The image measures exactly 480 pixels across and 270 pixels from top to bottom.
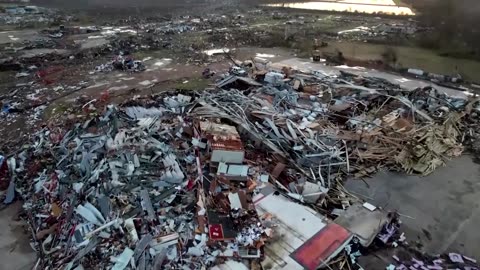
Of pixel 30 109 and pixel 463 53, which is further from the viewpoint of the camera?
pixel 463 53

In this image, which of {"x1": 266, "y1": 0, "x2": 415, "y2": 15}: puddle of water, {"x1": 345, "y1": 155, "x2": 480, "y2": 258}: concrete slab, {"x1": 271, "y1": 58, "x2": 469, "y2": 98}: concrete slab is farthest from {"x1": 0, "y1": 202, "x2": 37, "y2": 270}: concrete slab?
{"x1": 266, "y1": 0, "x2": 415, "y2": 15}: puddle of water

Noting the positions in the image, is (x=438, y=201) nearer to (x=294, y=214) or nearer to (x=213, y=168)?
(x=294, y=214)

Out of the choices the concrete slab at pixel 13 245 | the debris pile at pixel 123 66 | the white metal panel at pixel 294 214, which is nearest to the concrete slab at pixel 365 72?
the debris pile at pixel 123 66

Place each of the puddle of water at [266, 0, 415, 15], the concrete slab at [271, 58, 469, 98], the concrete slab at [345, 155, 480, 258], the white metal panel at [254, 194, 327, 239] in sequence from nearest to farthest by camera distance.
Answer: the white metal panel at [254, 194, 327, 239] < the concrete slab at [345, 155, 480, 258] < the concrete slab at [271, 58, 469, 98] < the puddle of water at [266, 0, 415, 15]

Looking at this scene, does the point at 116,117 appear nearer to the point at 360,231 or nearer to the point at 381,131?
the point at 360,231

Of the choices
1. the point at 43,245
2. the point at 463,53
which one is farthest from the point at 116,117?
the point at 463,53

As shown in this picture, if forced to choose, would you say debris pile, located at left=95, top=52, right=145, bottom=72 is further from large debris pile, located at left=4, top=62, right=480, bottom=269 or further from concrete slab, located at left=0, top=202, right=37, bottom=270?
concrete slab, located at left=0, top=202, right=37, bottom=270
